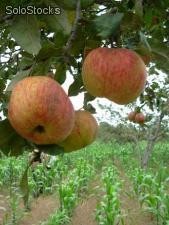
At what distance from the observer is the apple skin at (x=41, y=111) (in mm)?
917

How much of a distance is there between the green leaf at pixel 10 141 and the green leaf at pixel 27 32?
0.18 metres

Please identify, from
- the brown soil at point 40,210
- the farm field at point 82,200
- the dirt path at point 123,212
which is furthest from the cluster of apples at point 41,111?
the brown soil at point 40,210

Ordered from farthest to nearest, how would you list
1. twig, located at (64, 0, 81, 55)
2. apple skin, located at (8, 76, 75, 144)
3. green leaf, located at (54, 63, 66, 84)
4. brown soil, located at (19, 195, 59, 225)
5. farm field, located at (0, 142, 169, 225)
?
brown soil, located at (19, 195, 59, 225), farm field, located at (0, 142, 169, 225), green leaf, located at (54, 63, 66, 84), twig, located at (64, 0, 81, 55), apple skin, located at (8, 76, 75, 144)

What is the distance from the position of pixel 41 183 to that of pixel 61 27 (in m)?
8.59

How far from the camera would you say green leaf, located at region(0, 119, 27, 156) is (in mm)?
1053

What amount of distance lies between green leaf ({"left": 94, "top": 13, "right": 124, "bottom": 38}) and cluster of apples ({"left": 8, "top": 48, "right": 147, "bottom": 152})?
43mm

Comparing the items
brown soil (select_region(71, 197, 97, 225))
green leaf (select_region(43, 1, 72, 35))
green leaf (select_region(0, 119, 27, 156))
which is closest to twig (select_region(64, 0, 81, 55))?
green leaf (select_region(43, 1, 72, 35))

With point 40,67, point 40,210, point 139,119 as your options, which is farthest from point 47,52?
point 40,210

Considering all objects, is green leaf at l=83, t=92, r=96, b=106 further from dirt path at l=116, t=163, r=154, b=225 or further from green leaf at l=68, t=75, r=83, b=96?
dirt path at l=116, t=163, r=154, b=225

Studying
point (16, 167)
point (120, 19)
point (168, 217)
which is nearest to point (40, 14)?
point (120, 19)

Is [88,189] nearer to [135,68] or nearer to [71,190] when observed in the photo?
[71,190]

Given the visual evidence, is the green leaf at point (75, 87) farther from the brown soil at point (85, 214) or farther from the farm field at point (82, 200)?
the brown soil at point (85, 214)

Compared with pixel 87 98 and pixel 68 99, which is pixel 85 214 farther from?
pixel 68 99

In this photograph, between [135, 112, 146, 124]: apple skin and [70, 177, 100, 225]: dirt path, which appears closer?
[135, 112, 146, 124]: apple skin
